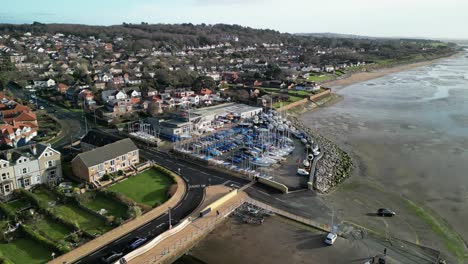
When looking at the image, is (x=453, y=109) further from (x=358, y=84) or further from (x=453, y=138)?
(x=358, y=84)

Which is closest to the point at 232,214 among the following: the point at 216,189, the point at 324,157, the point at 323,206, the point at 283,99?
the point at 216,189

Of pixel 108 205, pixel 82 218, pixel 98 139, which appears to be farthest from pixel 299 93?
pixel 82 218

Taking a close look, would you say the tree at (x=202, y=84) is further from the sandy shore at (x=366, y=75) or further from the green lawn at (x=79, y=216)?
the green lawn at (x=79, y=216)

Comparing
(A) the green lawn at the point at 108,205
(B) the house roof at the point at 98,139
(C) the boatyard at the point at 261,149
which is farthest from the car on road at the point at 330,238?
(B) the house roof at the point at 98,139

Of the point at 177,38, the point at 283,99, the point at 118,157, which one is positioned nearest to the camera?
the point at 118,157

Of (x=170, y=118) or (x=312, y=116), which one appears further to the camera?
(x=312, y=116)

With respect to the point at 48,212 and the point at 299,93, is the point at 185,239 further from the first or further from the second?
the point at 299,93

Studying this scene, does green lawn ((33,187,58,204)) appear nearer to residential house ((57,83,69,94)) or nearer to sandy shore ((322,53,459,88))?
residential house ((57,83,69,94))

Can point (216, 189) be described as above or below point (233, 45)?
below
